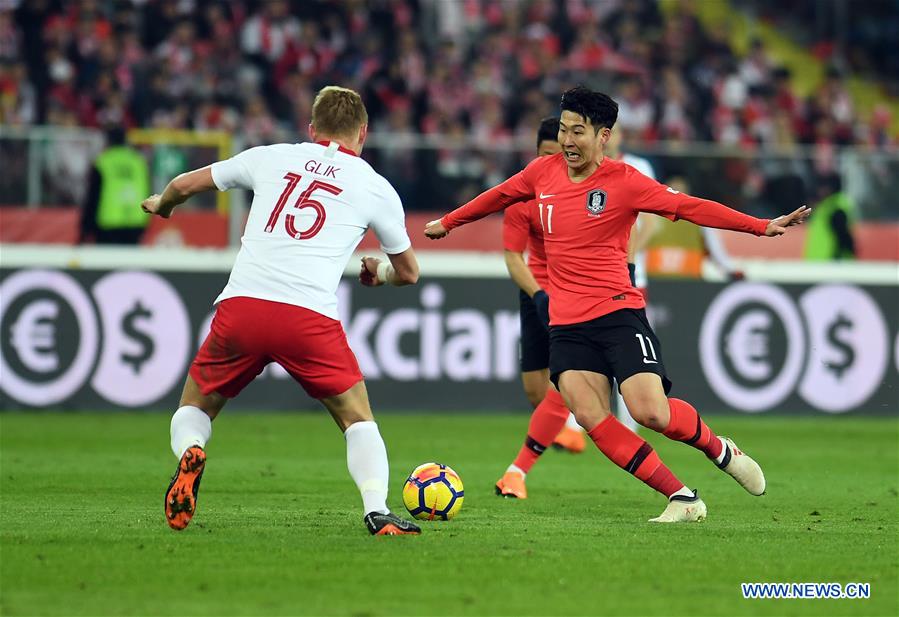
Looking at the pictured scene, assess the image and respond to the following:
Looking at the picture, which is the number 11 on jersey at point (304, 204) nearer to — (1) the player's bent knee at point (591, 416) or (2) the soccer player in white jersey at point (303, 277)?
(2) the soccer player in white jersey at point (303, 277)

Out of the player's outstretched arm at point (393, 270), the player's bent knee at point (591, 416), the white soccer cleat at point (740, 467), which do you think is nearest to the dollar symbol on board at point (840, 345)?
the white soccer cleat at point (740, 467)

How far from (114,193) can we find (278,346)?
972 centimetres

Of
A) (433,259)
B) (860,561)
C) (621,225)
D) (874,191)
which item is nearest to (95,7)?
(433,259)

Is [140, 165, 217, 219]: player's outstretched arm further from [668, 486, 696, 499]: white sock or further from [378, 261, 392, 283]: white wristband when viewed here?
[668, 486, 696, 499]: white sock

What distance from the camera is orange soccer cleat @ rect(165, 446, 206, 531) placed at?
7148 mm

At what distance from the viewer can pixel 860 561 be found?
22.7 feet

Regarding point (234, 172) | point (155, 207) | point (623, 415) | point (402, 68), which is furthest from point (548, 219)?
point (402, 68)

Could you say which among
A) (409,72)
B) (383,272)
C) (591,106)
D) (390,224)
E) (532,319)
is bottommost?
(532,319)

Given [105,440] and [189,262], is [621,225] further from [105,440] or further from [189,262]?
[189,262]

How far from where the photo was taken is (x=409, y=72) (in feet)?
68.6

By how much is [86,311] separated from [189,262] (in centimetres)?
118

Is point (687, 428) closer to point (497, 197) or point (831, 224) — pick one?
point (497, 197)

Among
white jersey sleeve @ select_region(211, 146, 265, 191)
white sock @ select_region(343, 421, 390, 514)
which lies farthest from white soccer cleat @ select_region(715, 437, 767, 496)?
white jersey sleeve @ select_region(211, 146, 265, 191)

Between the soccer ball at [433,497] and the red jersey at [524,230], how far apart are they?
6.40 feet
